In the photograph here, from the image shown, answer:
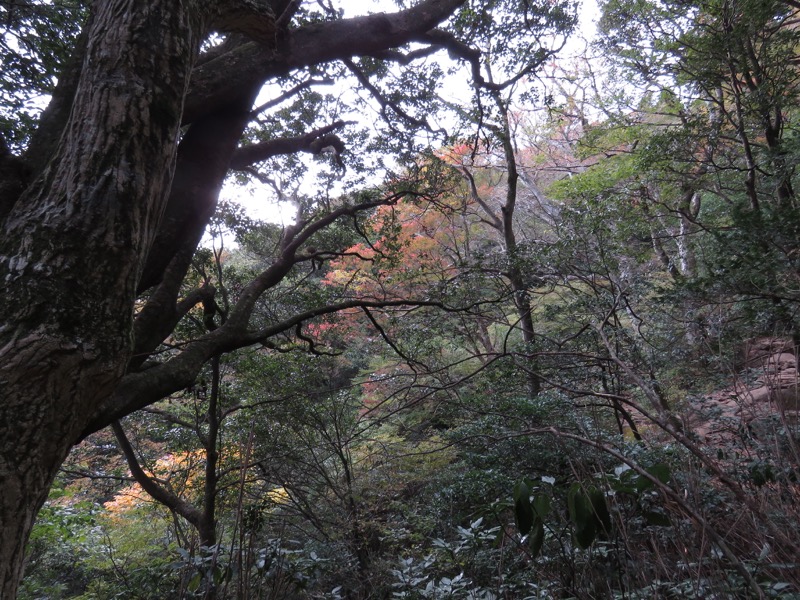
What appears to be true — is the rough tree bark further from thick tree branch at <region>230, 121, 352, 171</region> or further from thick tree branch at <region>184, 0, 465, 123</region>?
thick tree branch at <region>230, 121, 352, 171</region>

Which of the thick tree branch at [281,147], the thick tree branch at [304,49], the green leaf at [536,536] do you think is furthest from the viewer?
the thick tree branch at [281,147]

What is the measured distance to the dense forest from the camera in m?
1.51

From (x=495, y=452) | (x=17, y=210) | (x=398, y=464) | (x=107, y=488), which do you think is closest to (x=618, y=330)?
(x=495, y=452)

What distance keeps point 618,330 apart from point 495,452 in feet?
6.26

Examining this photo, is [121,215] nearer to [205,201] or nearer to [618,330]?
[205,201]

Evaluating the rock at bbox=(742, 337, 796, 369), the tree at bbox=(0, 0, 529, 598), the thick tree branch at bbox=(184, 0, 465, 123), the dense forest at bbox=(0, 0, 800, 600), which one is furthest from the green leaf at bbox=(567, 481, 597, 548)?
the thick tree branch at bbox=(184, 0, 465, 123)

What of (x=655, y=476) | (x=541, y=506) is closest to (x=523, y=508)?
(x=541, y=506)

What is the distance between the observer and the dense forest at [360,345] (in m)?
1.51

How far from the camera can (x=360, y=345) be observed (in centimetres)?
923

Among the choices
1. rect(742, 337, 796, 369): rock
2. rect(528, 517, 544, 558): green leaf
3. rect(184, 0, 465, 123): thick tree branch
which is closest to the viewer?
rect(528, 517, 544, 558): green leaf

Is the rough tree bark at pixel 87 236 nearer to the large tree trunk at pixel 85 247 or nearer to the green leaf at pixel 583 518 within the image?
the large tree trunk at pixel 85 247

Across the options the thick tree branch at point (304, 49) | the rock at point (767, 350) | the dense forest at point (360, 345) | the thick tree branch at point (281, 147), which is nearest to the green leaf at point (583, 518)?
the dense forest at point (360, 345)

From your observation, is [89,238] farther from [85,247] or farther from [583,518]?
[583,518]

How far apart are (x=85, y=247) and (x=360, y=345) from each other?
→ 7.73m
